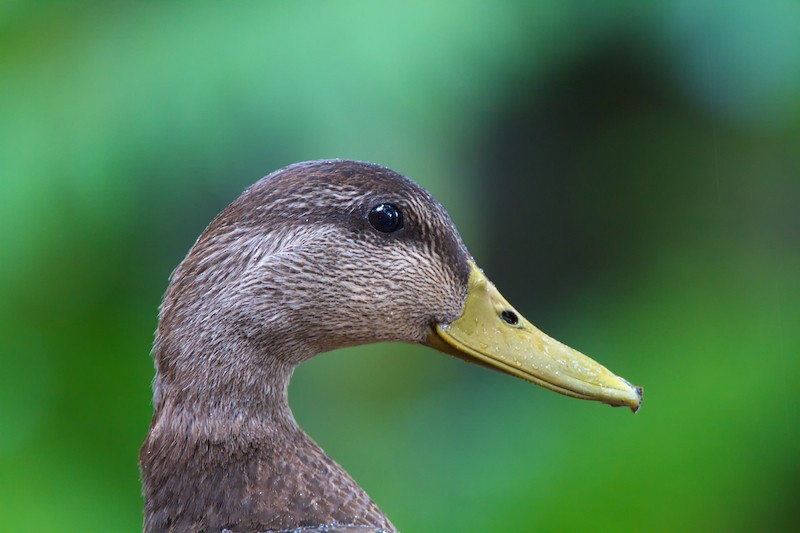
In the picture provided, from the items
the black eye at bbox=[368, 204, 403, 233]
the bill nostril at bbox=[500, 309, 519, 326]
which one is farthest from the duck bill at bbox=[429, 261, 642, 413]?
the black eye at bbox=[368, 204, 403, 233]

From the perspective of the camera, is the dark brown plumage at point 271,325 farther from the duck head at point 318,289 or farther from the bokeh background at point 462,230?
the bokeh background at point 462,230

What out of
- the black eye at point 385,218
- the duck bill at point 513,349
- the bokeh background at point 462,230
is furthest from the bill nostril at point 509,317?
the bokeh background at point 462,230

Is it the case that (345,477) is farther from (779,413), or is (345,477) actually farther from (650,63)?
(650,63)

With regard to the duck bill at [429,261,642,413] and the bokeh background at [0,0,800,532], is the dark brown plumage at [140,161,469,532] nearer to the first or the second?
the duck bill at [429,261,642,413]

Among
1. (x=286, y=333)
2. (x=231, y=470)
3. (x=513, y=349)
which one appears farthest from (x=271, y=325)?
(x=513, y=349)

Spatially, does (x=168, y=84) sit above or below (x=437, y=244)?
Result: above

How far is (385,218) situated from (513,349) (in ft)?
0.71

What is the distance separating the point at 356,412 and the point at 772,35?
4.78 feet

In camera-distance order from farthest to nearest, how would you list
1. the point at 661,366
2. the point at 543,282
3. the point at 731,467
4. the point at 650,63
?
1. the point at 543,282
2. the point at 650,63
3. the point at 661,366
4. the point at 731,467

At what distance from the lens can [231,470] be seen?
95cm

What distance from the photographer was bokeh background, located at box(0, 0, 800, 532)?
2006 mm

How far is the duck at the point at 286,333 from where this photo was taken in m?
0.95

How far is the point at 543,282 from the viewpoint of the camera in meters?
2.78

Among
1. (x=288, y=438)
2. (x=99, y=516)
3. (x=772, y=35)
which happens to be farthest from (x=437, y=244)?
(x=772, y=35)
